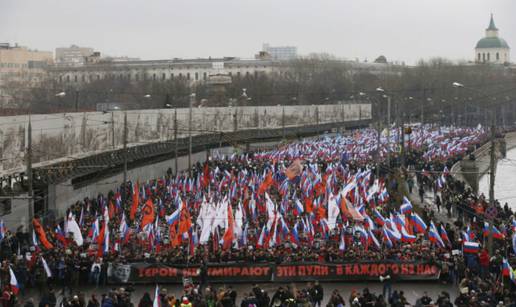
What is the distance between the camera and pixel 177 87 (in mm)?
112875

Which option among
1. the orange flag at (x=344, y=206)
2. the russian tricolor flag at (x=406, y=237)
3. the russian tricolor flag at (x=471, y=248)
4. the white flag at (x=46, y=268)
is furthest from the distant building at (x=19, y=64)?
the russian tricolor flag at (x=471, y=248)

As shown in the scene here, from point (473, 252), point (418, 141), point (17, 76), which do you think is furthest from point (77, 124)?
point (17, 76)

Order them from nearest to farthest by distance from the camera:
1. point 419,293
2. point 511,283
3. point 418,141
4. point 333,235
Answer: point 511,283, point 419,293, point 333,235, point 418,141

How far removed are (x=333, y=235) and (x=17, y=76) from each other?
5503 inches

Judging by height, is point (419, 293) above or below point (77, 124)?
below

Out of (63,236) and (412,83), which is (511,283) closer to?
(63,236)

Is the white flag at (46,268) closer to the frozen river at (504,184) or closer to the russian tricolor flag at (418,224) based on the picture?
the russian tricolor flag at (418,224)

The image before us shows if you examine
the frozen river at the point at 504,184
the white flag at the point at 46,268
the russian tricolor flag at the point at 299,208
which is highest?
the russian tricolor flag at the point at 299,208

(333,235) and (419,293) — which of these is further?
(333,235)

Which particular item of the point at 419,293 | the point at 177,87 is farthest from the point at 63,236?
the point at 177,87

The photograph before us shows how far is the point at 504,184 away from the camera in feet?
195

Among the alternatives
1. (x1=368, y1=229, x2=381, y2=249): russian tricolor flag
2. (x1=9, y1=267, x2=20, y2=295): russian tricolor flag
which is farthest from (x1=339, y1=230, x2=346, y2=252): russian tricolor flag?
(x1=9, y1=267, x2=20, y2=295): russian tricolor flag

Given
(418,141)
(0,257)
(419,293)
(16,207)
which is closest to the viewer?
(419,293)

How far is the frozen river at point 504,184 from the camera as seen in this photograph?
48.7m
